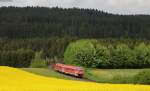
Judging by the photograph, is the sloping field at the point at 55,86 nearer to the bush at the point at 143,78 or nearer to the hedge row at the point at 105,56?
the bush at the point at 143,78

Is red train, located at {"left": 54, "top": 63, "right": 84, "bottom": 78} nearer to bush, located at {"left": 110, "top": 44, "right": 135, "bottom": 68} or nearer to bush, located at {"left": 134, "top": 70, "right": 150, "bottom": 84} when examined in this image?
bush, located at {"left": 134, "top": 70, "right": 150, "bottom": 84}

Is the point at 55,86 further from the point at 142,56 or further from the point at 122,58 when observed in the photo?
the point at 142,56

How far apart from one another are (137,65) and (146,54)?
181 inches

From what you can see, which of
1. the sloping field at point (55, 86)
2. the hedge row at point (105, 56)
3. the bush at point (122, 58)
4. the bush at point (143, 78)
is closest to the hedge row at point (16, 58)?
the hedge row at point (105, 56)

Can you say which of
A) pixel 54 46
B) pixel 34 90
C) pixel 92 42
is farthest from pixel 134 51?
pixel 34 90

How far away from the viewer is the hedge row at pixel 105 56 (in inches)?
3935

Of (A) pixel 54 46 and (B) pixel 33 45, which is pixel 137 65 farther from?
(B) pixel 33 45

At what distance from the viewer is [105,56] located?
101562 millimetres

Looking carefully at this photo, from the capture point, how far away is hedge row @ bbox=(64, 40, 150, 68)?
3935 inches

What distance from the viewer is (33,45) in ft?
656

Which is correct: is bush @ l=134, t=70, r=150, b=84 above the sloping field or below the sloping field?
below

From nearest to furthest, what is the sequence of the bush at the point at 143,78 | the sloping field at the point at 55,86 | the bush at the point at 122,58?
the sloping field at the point at 55,86
the bush at the point at 143,78
the bush at the point at 122,58

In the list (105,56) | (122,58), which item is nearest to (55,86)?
(105,56)

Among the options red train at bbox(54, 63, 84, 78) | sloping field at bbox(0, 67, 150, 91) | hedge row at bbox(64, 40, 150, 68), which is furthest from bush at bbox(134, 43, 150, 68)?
sloping field at bbox(0, 67, 150, 91)
